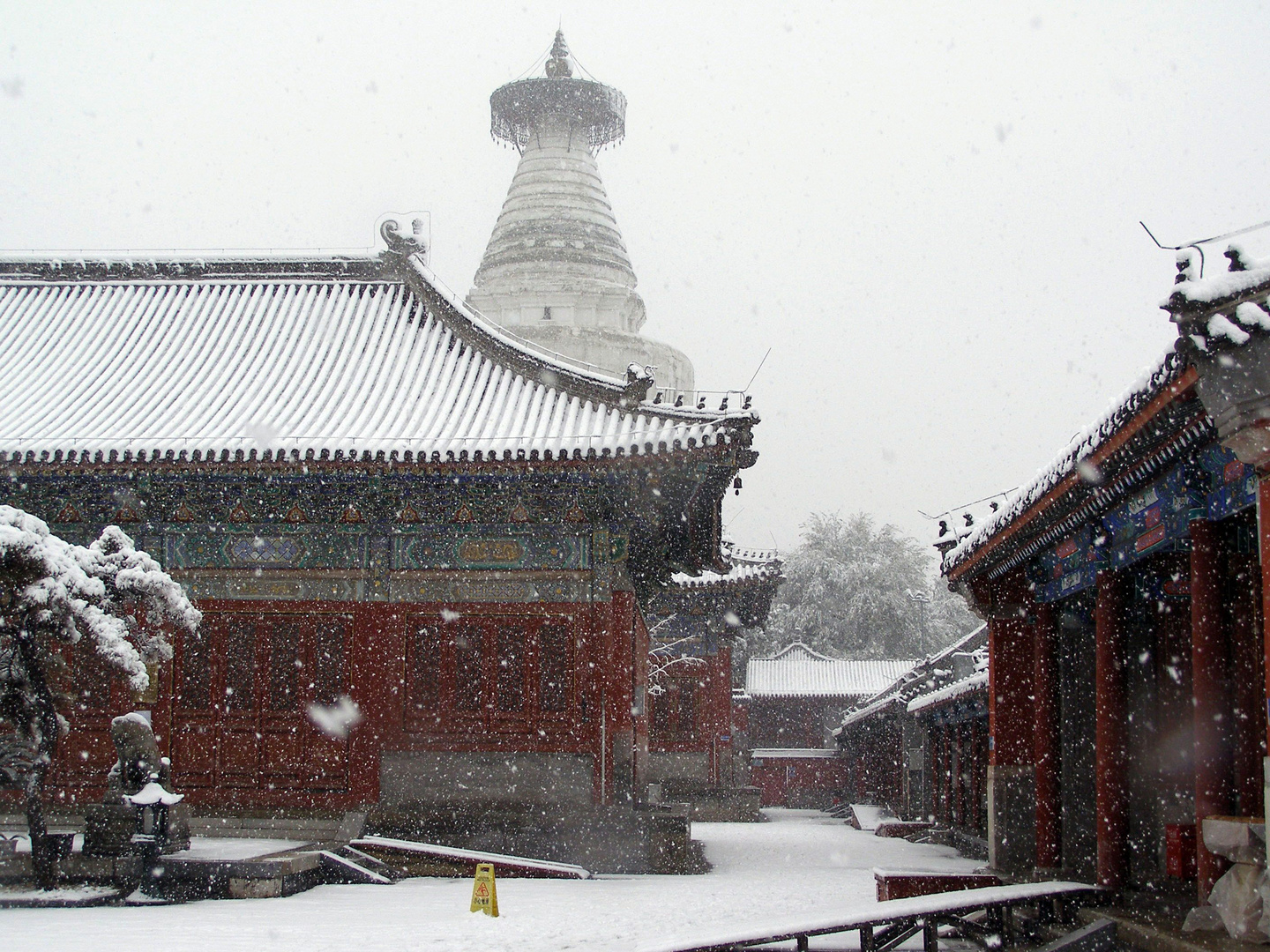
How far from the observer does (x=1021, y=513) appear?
1040cm

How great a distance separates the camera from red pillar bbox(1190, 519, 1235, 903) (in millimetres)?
7867

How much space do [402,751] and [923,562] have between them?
5923cm

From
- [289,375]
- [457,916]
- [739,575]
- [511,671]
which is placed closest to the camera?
[457,916]

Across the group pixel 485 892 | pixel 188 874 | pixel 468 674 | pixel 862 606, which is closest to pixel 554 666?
pixel 468 674

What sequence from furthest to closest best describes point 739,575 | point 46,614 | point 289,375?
1. point 739,575
2. point 289,375
3. point 46,614

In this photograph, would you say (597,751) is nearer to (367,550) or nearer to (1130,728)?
(367,550)

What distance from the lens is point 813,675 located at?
5016 centimetres

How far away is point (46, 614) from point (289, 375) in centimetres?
752

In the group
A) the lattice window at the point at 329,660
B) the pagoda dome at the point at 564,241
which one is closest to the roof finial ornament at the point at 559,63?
the pagoda dome at the point at 564,241

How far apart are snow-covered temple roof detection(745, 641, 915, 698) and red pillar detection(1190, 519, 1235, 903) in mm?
40432

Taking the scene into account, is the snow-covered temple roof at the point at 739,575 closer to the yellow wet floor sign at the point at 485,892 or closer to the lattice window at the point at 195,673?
the lattice window at the point at 195,673

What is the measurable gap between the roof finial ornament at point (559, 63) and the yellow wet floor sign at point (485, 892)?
40.4m

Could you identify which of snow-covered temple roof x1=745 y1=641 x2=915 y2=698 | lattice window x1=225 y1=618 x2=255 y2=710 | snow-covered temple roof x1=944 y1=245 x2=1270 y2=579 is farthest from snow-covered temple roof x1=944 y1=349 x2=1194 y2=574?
snow-covered temple roof x1=745 y1=641 x2=915 y2=698

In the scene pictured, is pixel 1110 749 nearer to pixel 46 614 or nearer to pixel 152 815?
pixel 152 815
